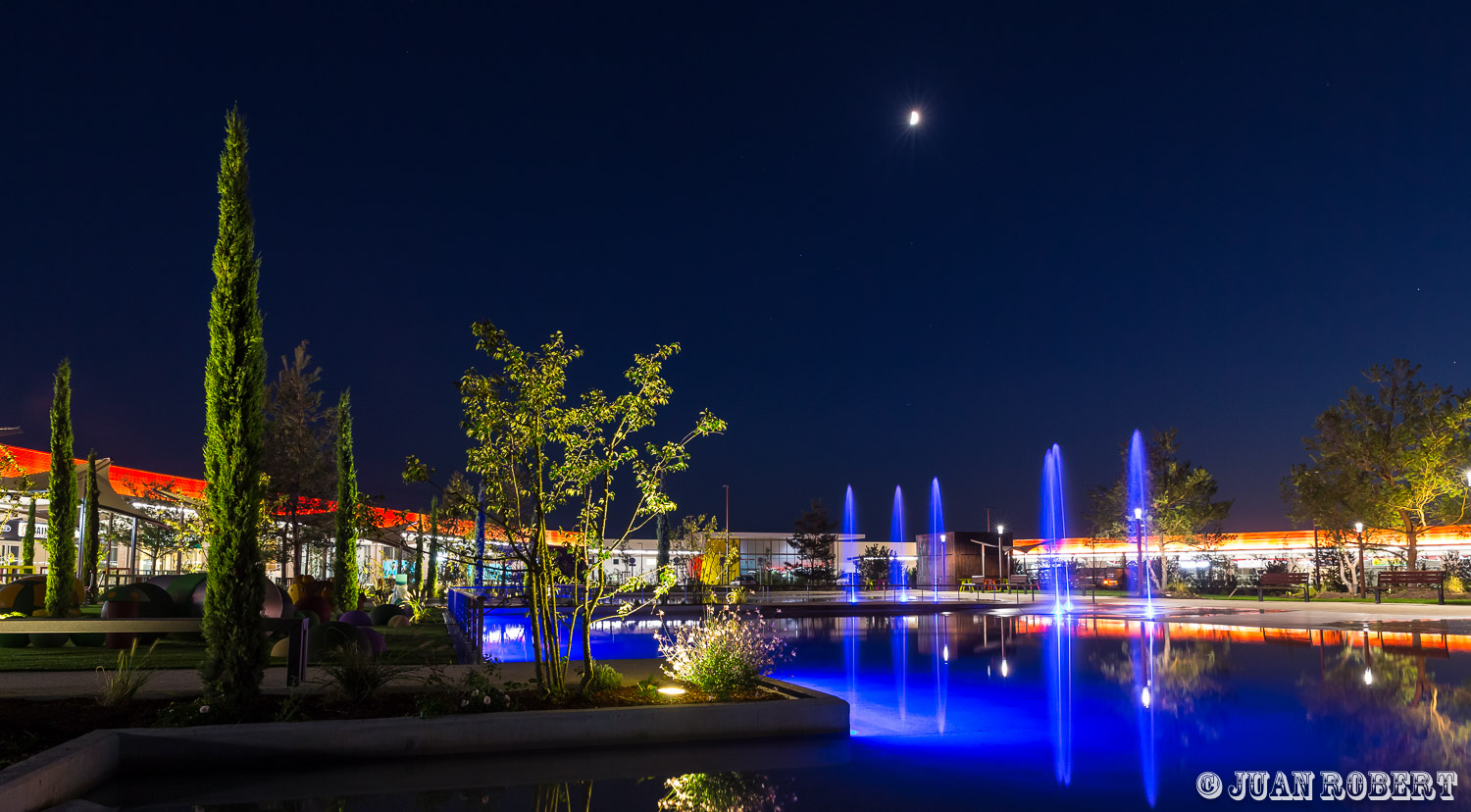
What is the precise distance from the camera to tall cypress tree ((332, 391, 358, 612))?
2214 centimetres

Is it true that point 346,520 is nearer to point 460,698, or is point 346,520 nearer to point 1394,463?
point 460,698

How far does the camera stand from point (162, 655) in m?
15.0

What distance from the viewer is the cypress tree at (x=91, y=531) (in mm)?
24109

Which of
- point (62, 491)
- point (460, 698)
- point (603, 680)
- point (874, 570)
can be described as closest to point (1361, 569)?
point (874, 570)

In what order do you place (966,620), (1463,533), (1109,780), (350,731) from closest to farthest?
1. (1109,780)
2. (350,731)
3. (966,620)
4. (1463,533)

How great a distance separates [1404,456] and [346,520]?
41.7 metres

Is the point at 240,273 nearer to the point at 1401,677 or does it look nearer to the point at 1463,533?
the point at 1401,677

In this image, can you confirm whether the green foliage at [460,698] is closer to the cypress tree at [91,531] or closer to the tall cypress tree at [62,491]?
the tall cypress tree at [62,491]

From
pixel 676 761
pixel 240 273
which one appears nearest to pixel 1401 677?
pixel 676 761

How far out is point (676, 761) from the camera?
8344mm

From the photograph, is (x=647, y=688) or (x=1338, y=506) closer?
(x=647, y=688)

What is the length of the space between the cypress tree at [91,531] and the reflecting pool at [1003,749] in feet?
62.4

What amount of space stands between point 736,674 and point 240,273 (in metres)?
6.62

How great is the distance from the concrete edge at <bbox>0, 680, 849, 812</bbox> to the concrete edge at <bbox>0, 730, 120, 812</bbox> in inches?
0.4
